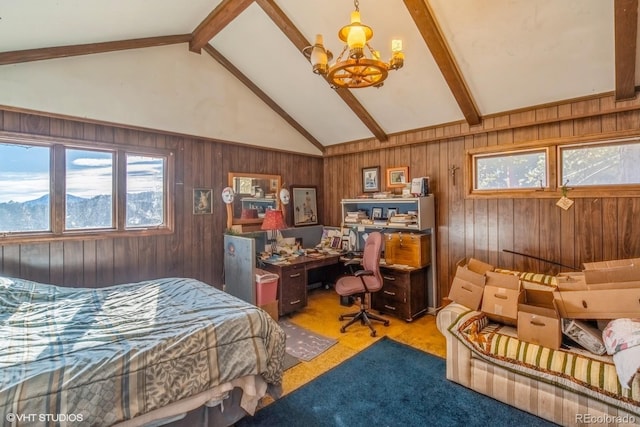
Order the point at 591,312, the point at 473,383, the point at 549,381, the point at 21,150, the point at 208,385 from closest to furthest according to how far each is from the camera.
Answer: the point at 208,385 → the point at 549,381 → the point at 591,312 → the point at 473,383 → the point at 21,150

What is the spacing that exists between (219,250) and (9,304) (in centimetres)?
214

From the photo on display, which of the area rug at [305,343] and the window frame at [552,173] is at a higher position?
the window frame at [552,173]

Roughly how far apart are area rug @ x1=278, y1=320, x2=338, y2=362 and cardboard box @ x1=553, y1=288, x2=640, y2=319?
201 cm

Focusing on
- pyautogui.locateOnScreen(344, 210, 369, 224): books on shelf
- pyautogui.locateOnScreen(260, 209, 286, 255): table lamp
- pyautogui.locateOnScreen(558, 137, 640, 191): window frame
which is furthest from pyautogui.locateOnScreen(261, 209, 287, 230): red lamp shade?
pyautogui.locateOnScreen(558, 137, 640, 191): window frame

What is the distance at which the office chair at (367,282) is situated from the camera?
3.40m

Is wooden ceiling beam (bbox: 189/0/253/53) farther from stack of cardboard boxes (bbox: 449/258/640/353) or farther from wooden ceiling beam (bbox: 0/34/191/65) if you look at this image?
stack of cardboard boxes (bbox: 449/258/640/353)

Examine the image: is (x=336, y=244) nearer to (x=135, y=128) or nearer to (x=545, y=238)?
(x=545, y=238)

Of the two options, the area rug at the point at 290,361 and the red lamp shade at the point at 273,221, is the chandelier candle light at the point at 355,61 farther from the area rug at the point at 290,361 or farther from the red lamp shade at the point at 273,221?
the area rug at the point at 290,361

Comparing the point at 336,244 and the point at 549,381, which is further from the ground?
the point at 336,244

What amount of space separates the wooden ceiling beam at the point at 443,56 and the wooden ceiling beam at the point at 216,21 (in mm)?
1516

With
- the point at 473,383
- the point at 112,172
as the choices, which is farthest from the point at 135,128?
the point at 473,383

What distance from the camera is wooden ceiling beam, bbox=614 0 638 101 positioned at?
2.03 meters

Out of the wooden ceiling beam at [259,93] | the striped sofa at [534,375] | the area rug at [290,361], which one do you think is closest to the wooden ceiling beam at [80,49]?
the wooden ceiling beam at [259,93]

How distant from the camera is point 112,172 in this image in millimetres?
3305
